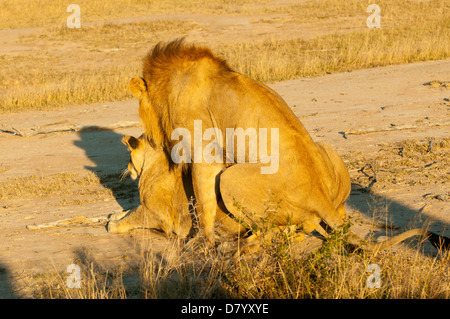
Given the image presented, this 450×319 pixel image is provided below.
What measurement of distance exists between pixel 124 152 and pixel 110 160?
0.47 m

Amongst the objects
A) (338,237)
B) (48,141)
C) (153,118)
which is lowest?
(48,141)

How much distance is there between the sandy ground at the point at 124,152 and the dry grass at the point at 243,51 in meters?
0.93

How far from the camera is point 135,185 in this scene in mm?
7973

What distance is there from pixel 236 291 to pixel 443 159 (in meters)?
4.40

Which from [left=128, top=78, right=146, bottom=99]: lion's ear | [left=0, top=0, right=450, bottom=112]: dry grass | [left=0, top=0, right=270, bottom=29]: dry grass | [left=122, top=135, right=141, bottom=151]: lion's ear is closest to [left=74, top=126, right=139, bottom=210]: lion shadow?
[left=122, top=135, right=141, bottom=151]: lion's ear

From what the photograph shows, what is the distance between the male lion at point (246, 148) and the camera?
5.09 metres

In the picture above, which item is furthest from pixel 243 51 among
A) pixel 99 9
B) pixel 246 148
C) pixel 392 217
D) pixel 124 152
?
pixel 99 9

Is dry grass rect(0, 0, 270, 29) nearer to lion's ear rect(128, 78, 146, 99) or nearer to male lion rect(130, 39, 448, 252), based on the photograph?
lion's ear rect(128, 78, 146, 99)

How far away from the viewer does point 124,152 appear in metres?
9.71

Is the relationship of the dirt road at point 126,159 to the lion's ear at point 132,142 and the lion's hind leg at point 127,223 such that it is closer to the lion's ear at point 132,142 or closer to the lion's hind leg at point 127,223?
the lion's hind leg at point 127,223

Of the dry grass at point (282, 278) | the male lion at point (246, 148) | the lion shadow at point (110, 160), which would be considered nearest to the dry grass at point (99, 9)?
the lion shadow at point (110, 160)

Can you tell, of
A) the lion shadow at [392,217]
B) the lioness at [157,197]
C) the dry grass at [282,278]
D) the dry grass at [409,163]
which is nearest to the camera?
the dry grass at [282,278]

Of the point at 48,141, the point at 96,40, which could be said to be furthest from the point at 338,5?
the point at 48,141
